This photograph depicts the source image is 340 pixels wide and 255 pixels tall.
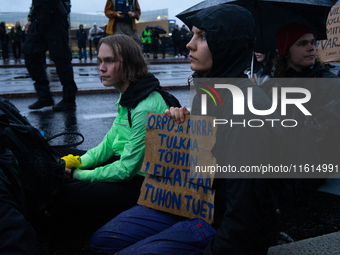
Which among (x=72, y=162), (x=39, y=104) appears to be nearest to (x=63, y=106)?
(x=39, y=104)

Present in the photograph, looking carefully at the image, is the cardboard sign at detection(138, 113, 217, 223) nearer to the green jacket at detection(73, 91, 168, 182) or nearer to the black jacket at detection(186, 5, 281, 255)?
the black jacket at detection(186, 5, 281, 255)

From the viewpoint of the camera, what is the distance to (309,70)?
115 inches

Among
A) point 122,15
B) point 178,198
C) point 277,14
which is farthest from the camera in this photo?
point 122,15

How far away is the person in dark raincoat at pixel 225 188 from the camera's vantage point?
1421 millimetres

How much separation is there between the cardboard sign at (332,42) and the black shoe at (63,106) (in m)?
4.02

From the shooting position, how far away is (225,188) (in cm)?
171

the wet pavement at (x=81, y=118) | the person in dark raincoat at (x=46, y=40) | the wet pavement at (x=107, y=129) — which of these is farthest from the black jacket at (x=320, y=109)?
the person in dark raincoat at (x=46, y=40)

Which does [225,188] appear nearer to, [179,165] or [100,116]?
[179,165]

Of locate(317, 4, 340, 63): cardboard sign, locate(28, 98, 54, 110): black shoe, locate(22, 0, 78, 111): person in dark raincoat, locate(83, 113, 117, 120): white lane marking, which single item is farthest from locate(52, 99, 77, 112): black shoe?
locate(317, 4, 340, 63): cardboard sign

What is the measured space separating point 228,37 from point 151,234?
103 centimetres

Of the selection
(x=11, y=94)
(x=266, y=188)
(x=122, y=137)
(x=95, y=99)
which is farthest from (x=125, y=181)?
(x=11, y=94)

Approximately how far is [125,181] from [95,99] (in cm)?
526

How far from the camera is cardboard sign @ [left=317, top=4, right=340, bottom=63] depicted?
387cm

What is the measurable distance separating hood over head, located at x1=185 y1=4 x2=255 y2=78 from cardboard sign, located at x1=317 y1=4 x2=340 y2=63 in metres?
2.51
